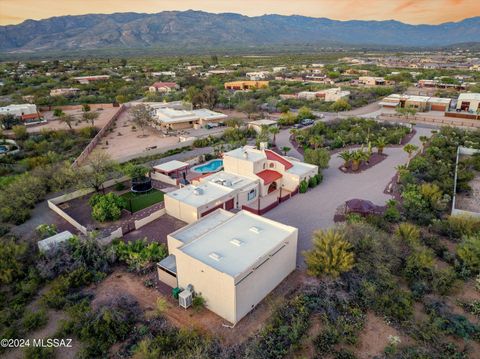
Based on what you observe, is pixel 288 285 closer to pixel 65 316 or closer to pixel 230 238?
pixel 230 238

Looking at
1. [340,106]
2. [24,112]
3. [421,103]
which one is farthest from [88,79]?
[421,103]

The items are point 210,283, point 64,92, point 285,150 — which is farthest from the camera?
point 64,92

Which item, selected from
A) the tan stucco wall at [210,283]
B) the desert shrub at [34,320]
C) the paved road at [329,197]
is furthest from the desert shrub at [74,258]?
the paved road at [329,197]

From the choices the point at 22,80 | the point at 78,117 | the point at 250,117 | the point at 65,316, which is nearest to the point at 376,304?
the point at 65,316

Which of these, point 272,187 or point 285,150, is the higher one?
point 285,150

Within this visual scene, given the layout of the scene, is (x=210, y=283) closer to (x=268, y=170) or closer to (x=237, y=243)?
(x=237, y=243)

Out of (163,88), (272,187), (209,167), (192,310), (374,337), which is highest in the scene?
(163,88)

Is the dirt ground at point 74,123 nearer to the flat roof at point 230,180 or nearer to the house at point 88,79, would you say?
the house at point 88,79
